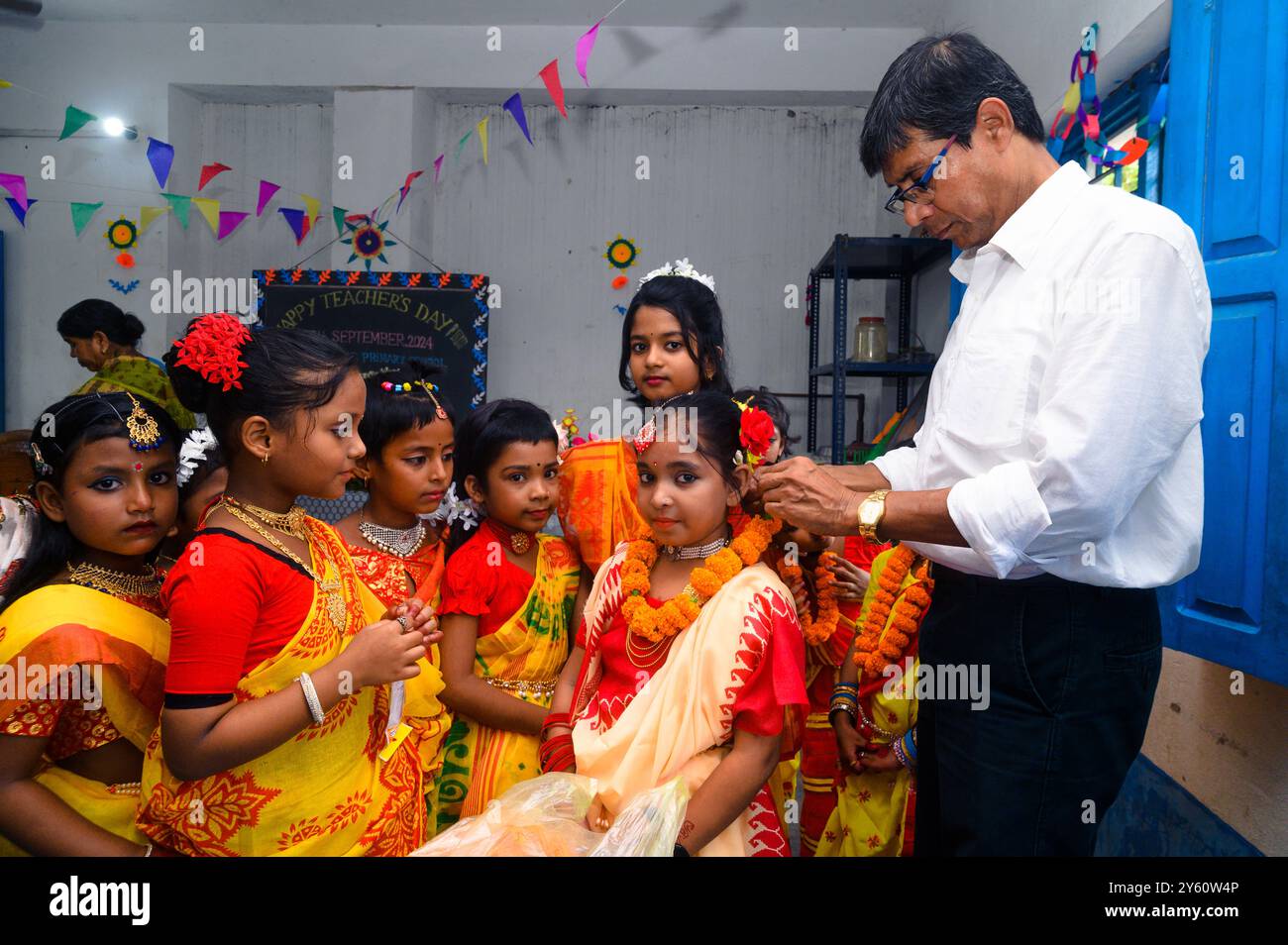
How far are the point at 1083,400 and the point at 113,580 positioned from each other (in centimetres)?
156

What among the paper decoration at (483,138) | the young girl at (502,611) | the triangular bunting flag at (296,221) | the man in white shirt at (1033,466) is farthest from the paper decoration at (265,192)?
the man in white shirt at (1033,466)

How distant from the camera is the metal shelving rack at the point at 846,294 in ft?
15.3

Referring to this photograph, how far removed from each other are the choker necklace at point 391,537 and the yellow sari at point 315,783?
17.1 inches

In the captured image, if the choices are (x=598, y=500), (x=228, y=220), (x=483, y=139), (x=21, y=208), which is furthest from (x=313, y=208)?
(x=598, y=500)

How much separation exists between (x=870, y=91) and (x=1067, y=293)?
15.5 ft

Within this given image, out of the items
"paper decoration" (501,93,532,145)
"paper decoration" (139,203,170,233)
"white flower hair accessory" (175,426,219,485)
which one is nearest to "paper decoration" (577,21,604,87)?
"paper decoration" (501,93,532,145)

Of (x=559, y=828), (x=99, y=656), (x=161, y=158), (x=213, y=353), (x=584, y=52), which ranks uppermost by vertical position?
(x=584, y=52)

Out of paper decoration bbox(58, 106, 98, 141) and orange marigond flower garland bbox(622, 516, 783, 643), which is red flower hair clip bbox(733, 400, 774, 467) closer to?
orange marigond flower garland bbox(622, 516, 783, 643)

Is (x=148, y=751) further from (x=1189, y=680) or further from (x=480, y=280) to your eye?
(x=480, y=280)

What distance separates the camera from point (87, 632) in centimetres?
150

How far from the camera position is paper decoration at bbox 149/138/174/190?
205 inches

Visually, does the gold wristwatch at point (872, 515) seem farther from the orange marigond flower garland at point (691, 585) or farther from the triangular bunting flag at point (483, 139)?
the triangular bunting flag at point (483, 139)

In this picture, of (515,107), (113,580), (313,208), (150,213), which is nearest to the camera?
(113,580)

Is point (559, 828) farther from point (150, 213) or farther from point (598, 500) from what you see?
point (150, 213)
